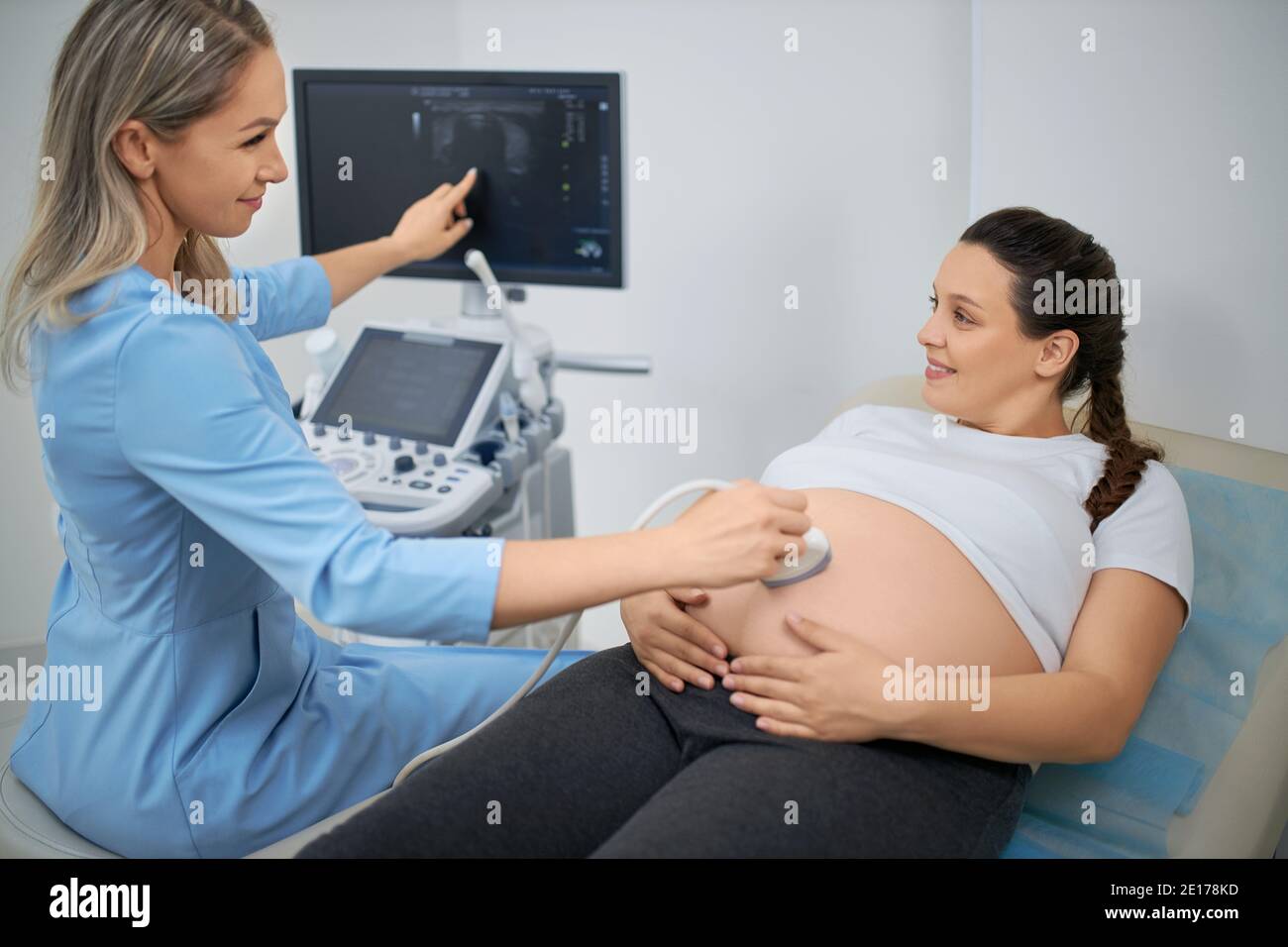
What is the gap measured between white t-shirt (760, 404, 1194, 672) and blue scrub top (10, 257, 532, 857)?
0.53 metres

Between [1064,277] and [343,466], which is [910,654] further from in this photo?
[343,466]

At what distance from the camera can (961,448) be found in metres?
1.56

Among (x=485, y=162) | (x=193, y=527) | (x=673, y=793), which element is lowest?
(x=673, y=793)

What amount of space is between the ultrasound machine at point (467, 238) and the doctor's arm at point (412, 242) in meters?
0.05

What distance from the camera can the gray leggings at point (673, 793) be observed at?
1.08 m

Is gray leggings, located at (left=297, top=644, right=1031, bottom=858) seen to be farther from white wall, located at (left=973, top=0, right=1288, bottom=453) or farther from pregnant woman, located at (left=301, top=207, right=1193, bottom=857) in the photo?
white wall, located at (left=973, top=0, right=1288, bottom=453)

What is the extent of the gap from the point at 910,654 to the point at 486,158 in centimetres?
127

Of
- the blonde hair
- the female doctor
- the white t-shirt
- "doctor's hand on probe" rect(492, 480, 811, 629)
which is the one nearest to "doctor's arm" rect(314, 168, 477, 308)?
the female doctor

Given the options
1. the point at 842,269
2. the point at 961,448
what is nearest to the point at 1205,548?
the point at 961,448

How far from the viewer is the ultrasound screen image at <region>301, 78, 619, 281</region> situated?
204 centimetres

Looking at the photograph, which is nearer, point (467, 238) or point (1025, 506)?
point (1025, 506)

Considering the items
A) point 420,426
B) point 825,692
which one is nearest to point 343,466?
point 420,426

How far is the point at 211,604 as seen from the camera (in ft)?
4.09
